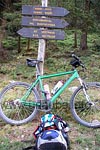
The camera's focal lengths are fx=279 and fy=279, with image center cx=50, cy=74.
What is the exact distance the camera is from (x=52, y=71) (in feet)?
30.9

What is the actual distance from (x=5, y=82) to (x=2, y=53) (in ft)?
9.64

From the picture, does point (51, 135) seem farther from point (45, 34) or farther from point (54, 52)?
point (54, 52)

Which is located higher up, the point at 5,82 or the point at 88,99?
the point at 88,99

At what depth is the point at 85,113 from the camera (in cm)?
472

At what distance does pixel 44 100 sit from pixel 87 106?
29.8 inches

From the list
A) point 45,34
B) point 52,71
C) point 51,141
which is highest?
point 45,34

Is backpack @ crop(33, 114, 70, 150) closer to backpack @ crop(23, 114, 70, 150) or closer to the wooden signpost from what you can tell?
backpack @ crop(23, 114, 70, 150)

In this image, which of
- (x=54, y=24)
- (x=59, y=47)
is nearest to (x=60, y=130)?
(x=54, y=24)

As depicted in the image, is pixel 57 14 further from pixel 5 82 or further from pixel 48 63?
pixel 48 63

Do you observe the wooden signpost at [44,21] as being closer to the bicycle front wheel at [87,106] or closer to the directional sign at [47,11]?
the directional sign at [47,11]

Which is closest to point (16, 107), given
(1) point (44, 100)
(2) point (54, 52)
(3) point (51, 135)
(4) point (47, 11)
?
(1) point (44, 100)

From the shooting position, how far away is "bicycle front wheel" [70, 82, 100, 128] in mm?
4598

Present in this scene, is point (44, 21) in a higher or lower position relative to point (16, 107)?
higher

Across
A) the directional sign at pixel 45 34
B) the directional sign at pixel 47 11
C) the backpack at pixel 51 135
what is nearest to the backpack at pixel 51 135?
the backpack at pixel 51 135
